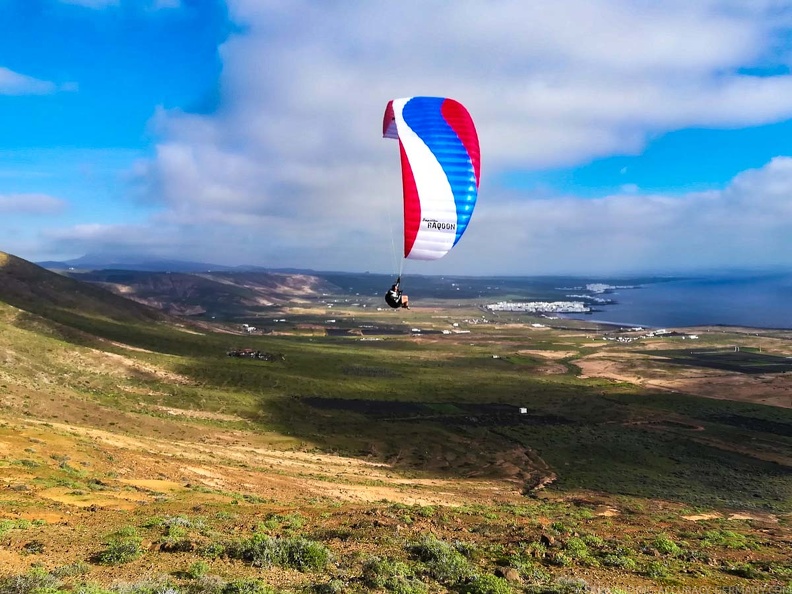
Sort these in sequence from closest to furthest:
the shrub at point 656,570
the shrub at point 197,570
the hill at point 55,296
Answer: the shrub at point 197,570, the shrub at point 656,570, the hill at point 55,296

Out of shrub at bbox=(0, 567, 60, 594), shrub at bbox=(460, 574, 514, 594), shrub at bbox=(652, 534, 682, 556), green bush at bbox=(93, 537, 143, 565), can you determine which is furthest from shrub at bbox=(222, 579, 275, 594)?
shrub at bbox=(652, 534, 682, 556)

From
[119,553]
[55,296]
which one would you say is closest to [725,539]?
[119,553]

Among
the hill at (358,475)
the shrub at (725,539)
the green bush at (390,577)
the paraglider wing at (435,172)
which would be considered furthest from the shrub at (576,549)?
the paraglider wing at (435,172)

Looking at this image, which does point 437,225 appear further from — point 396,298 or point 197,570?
point 197,570

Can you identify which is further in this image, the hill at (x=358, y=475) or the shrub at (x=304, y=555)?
the hill at (x=358, y=475)

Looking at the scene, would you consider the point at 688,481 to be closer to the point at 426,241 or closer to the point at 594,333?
the point at 426,241

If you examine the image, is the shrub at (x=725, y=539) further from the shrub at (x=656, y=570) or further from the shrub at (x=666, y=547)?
the shrub at (x=656, y=570)

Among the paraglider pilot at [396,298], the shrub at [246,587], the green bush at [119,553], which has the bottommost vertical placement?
the green bush at [119,553]

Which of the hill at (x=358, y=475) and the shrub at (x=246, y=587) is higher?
A: the shrub at (x=246, y=587)

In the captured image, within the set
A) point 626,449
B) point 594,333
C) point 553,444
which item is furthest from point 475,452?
point 594,333
